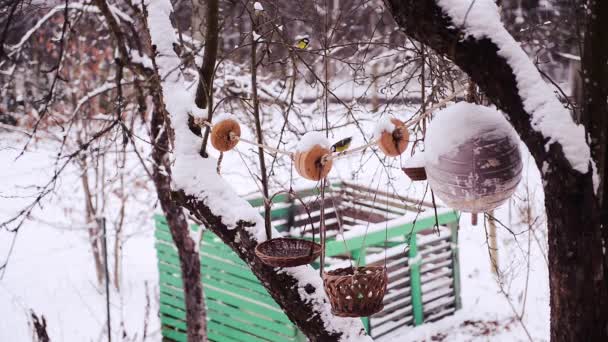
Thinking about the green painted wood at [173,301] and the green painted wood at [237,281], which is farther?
the green painted wood at [173,301]

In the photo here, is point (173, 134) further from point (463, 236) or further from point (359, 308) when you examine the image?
point (463, 236)

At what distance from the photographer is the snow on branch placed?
9.14 feet

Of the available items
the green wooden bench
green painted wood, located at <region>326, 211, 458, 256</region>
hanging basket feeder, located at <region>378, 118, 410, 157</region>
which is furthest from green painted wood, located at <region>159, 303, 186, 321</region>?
hanging basket feeder, located at <region>378, 118, 410, 157</region>

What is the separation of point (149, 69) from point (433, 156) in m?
3.45

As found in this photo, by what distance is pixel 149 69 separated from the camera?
4.88m

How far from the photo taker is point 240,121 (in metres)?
6.32

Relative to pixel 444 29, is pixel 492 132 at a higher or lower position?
lower

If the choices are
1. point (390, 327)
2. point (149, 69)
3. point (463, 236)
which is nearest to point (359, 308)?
point (149, 69)

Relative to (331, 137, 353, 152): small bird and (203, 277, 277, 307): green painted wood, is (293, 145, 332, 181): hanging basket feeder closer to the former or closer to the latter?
(331, 137, 353, 152): small bird

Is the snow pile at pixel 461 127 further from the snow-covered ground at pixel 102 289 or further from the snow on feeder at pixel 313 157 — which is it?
the snow-covered ground at pixel 102 289

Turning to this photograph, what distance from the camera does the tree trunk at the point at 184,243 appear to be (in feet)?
17.2

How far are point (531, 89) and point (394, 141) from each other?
467 millimetres

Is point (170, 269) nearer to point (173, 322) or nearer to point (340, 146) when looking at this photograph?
point (173, 322)

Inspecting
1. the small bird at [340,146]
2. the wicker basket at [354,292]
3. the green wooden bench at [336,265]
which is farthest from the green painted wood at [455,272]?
the small bird at [340,146]
